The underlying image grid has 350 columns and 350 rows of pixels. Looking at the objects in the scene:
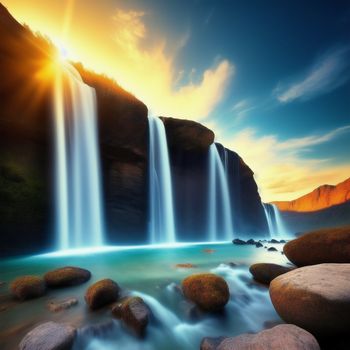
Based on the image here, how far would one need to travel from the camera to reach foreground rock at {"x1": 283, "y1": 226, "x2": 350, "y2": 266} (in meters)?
5.38

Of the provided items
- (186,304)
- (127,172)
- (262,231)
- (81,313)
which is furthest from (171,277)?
(262,231)

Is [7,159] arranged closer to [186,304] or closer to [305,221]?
[186,304]

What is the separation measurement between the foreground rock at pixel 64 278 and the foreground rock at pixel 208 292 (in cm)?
299

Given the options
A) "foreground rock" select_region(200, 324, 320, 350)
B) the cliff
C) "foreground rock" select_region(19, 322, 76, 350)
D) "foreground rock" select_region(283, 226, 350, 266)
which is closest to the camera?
"foreground rock" select_region(200, 324, 320, 350)

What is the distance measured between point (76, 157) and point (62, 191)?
2835mm

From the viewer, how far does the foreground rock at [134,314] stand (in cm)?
335

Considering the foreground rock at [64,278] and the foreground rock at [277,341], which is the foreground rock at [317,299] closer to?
the foreground rock at [277,341]

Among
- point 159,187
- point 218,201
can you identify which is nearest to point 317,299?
point 159,187

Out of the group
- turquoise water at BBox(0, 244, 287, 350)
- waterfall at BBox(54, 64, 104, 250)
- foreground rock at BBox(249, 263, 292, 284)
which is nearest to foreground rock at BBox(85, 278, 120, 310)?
turquoise water at BBox(0, 244, 287, 350)

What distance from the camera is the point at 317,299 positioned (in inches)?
115

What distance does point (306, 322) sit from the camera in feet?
9.79

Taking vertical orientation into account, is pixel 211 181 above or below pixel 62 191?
above

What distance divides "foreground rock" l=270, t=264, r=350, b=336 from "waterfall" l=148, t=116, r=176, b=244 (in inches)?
740

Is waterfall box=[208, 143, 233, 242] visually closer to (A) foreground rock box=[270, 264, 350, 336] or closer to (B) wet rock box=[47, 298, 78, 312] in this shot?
(B) wet rock box=[47, 298, 78, 312]
